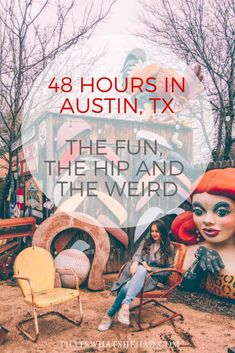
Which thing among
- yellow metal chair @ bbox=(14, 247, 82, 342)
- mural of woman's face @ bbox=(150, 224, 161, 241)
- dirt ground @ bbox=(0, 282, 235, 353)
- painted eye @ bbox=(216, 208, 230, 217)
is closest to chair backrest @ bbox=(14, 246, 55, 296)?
yellow metal chair @ bbox=(14, 247, 82, 342)

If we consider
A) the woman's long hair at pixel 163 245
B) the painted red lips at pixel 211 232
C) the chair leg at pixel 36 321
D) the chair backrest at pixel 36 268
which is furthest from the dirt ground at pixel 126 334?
the painted red lips at pixel 211 232

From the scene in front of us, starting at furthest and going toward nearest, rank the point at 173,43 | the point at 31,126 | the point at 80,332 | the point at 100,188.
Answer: the point at 173,43, the point at 31,126, the point at 100,188, the point at 80,332

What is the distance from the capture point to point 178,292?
5.86 m

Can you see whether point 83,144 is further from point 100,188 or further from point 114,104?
point 114,104

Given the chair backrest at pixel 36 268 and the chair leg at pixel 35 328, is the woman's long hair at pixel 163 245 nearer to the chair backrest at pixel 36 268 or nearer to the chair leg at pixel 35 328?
the chair backrest at pixel 36 268

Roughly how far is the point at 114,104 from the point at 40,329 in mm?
7945

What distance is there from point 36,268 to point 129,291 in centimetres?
139

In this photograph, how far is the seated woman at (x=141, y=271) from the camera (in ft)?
14.1

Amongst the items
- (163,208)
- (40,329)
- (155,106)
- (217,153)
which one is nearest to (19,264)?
(40,329)

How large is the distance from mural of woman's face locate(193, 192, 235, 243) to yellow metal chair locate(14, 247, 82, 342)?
7.39 ft

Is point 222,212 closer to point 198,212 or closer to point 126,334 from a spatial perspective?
point 198,212

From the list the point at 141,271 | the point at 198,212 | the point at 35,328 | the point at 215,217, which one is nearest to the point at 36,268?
the point at 35,328

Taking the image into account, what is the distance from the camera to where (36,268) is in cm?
473

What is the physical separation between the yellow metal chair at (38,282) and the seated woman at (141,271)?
0.53 m
